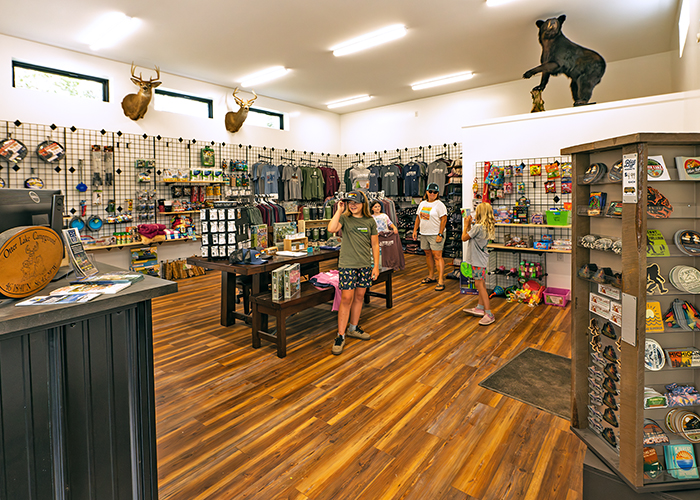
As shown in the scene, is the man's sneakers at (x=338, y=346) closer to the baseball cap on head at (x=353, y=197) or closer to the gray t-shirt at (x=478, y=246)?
the baseball cap on head at (x=353, y=197)

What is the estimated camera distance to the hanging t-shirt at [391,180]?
9.89 meters

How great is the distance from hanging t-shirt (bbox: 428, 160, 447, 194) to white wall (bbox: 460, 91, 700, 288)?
2864mm

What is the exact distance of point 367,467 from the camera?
2.18 meters

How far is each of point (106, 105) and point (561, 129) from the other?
24.3 ft

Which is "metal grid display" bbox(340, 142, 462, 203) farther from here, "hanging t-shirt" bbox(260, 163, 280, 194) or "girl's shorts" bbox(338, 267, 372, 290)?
"girl's shorts" bbox(338, 267, 372, 290)

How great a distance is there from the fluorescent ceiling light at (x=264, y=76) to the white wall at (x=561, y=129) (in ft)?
12.9

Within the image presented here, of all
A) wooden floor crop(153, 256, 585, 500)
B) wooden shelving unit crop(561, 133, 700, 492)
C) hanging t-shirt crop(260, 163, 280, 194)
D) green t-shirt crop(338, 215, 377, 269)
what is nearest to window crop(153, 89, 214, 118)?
hanging t-shirt crop(260, 163, 280, 194)

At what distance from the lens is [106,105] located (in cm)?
670

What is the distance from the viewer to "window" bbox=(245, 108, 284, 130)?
932 cm

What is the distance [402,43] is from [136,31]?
4.13m

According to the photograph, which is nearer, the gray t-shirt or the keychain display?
the gray t-shirt

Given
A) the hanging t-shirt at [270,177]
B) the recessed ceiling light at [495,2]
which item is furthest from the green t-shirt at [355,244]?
the hanging t-shirt at [270,177]

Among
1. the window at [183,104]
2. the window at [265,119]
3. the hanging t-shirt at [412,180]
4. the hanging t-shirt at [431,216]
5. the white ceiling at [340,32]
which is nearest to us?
the white ceiling at [340,32]

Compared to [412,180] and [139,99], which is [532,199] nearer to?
[412,180]
